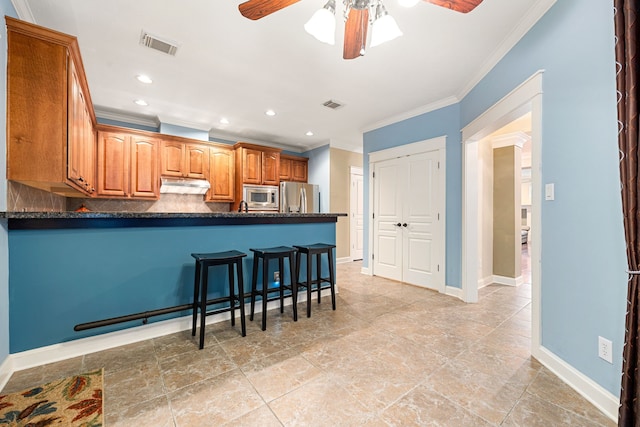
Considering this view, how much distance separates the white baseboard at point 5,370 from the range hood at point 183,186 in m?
3.09

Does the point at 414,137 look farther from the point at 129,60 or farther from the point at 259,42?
the point at 129,60

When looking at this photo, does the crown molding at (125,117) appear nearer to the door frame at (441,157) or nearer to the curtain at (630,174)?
the door frame at (441,157)

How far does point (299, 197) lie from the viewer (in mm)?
5633

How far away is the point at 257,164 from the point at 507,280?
4.75 m

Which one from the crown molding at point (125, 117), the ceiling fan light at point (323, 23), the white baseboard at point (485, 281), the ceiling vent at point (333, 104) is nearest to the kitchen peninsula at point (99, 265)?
the ceiling fan light at point (323, 23)

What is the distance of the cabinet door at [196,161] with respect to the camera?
15.0 ft

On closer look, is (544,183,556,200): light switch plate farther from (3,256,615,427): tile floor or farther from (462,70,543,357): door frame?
(3,256,615,427): tile floor

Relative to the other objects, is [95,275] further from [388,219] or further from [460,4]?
[388,219]

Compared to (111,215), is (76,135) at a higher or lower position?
higher

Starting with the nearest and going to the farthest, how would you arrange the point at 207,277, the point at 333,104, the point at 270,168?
the point at 207,277
the point at 333,104
the point at 270,168

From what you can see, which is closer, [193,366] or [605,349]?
[605,349]

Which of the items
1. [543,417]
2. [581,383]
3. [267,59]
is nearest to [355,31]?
[267,59]

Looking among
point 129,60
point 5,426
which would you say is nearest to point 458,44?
point 129,60

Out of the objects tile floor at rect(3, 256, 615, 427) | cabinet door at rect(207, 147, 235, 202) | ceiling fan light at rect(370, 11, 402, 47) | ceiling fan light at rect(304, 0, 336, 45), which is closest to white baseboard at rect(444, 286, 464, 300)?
tile floor at rect(3, 256, 615, 427)
